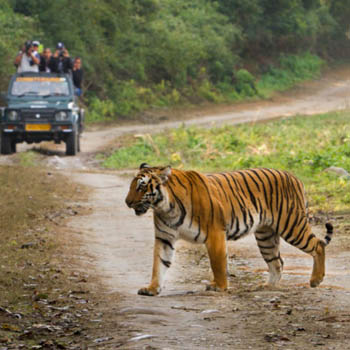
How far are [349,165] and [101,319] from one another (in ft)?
36.0

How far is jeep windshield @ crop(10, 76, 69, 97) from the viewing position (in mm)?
→ 21188

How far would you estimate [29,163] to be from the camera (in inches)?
775

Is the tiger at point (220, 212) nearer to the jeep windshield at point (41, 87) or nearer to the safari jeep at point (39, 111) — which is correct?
the safari jeep at point (39, 111)

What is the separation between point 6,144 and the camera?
21359mm

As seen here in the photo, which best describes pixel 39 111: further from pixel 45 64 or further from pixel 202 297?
pixel 202 297

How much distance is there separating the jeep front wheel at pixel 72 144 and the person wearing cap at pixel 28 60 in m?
2.45

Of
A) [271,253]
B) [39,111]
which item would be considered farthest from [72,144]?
[271,253]

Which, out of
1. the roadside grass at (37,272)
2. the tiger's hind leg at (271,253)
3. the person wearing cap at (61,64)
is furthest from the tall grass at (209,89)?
the tiger's hind leg at (271,253)

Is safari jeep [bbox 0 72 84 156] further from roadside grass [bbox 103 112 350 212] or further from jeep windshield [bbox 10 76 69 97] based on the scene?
roadside grass [bbox 103 112 350 212]

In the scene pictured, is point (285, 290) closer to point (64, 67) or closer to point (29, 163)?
point (29, 163)

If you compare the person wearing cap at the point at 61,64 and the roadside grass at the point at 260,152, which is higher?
the person wearing cap at the point at 61,64

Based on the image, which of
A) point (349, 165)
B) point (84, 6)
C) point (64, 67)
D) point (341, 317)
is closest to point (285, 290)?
point (341, 317)

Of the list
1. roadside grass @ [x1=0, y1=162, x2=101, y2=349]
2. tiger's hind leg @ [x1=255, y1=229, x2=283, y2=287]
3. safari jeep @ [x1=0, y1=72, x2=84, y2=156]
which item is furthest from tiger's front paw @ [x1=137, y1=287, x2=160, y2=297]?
safari jeep @ [x1=0, y1=72, x2=84, y2=156]

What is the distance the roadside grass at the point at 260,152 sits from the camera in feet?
49.0
